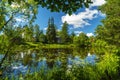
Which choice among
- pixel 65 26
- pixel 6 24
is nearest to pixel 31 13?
pixel 6 24

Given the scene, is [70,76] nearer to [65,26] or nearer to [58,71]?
[58,71]

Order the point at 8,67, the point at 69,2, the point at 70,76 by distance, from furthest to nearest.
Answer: the point at 8,67, the point at 70,76, the point at 69,2

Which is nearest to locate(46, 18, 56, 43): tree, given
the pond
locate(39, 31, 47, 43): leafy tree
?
locate(39, 31, 47, 43): leafy tree

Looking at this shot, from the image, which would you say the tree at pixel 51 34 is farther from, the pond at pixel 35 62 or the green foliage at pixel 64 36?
the pond at pixel 35 62

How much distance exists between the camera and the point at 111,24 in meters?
35.9

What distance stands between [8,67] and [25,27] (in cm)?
799

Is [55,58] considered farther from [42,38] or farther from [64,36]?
[64,36]

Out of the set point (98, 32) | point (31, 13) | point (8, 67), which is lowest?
point (8, 67)

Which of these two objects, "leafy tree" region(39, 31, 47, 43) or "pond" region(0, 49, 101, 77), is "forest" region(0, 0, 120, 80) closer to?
"pond" region(0, 49, 101, 77)

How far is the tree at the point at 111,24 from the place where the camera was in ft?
116

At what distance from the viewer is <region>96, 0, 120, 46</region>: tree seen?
3541cm

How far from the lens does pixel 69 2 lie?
6.41 meters

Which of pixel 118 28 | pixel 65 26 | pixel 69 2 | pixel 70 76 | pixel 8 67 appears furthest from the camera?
pixel 65 26

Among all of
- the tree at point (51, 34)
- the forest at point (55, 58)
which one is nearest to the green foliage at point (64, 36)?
the tree at point (51, 34)
